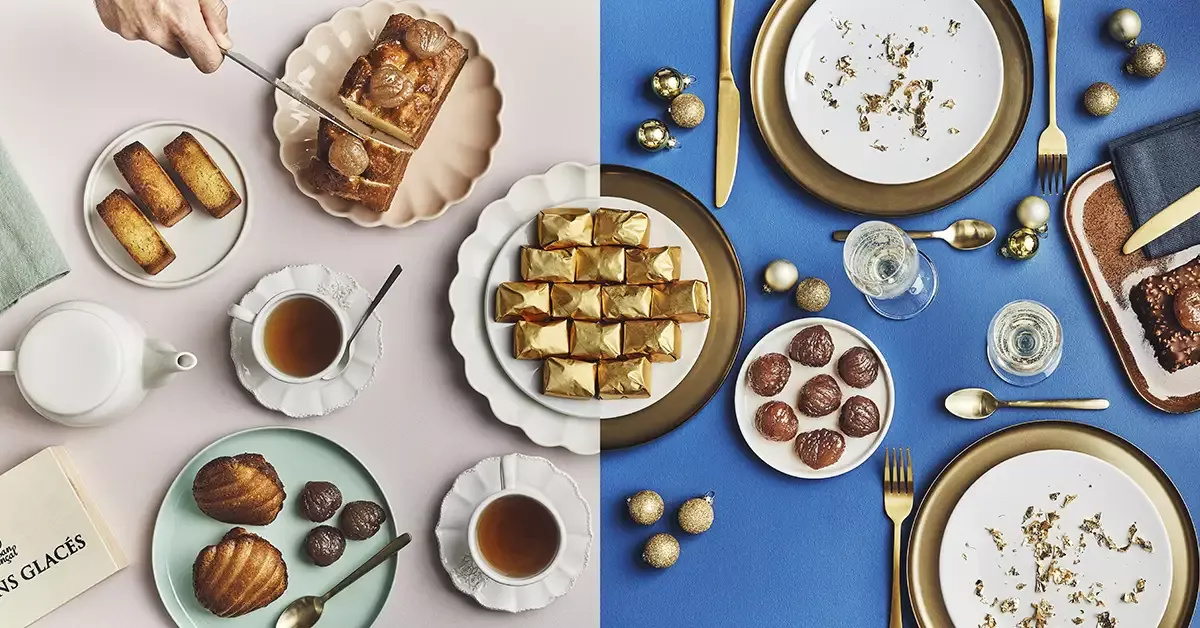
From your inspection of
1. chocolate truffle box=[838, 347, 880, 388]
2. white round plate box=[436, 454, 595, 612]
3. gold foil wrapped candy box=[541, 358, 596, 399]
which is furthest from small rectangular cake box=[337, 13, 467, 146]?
chocolate truffle box=[838, 347, 880, 388]

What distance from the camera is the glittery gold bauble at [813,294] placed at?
139 centimetres

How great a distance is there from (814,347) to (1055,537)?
477 mm

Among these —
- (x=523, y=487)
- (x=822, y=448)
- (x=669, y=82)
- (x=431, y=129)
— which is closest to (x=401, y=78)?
(x=431, y=129)

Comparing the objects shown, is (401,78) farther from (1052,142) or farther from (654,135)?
(1052,142)

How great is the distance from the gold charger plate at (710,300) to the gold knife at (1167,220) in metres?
0.61

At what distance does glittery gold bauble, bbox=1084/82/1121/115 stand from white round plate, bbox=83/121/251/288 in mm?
1310

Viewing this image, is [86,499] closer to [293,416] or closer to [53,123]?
[293,416]

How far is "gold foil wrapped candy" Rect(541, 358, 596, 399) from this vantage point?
1.35 metres

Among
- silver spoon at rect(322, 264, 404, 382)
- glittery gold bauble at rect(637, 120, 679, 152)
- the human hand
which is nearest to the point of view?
the human hand

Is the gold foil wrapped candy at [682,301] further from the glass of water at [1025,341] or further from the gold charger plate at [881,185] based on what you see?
the glass of water at [1025,341]

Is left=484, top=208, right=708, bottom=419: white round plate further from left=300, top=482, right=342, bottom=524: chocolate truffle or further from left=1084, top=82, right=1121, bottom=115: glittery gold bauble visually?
left=1084, top=82, right=1121, bottom=115: glittery gold bauble

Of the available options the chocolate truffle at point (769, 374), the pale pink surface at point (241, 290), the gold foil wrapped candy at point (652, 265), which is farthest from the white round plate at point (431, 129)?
the chocolate truffle at point (769, 374)

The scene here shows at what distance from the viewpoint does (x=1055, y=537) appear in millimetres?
1402

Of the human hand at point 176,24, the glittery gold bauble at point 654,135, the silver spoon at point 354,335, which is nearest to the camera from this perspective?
the human hand at point 176,24
